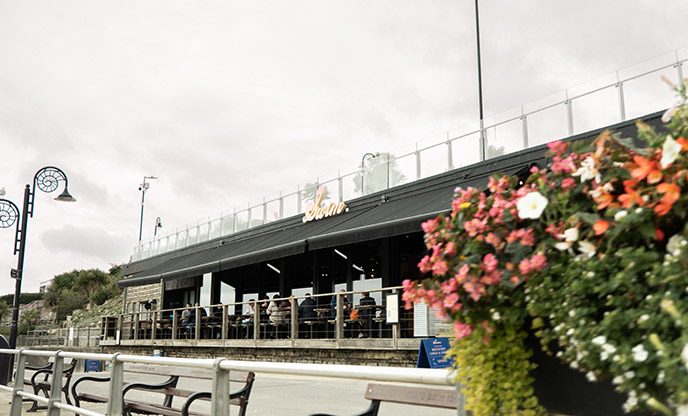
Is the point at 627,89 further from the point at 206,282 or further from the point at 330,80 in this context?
the point at 330,80

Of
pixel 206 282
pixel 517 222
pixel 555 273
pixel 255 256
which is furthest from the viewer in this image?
pixel 206 282

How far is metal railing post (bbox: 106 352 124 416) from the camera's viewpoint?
538 centimetres

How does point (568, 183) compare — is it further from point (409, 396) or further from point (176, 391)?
point (176, 391)

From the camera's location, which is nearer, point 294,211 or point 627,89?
point 627,89

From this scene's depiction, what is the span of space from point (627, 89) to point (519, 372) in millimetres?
12496

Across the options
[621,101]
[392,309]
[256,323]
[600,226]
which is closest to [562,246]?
[600,226]

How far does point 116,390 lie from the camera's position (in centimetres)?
539

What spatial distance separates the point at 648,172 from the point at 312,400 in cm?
518

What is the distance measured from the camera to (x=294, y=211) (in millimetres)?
22859

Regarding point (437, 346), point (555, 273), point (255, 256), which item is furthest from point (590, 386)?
point (255, 256)

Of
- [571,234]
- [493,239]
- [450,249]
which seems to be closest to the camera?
[571,234]

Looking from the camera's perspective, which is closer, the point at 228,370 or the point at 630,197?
the point at 630,197

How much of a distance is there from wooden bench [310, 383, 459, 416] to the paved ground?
0.29 ft

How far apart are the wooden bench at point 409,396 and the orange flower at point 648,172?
1319mm
